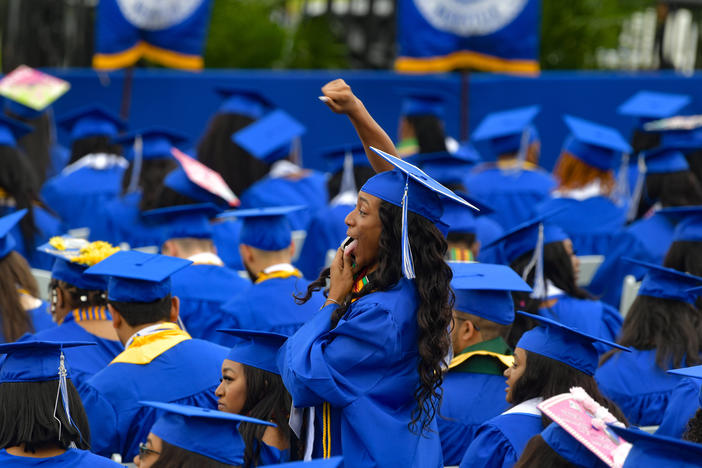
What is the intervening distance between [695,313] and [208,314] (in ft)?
7.09

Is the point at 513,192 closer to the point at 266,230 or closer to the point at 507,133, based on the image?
the point at 507,133

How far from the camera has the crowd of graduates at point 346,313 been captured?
2848 millimetres

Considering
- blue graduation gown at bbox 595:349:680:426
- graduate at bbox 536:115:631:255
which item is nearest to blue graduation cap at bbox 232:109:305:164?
graduate at bbox 536:115:631:255

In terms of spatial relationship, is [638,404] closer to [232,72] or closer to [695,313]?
[695,313]

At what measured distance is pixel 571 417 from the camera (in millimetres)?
2770

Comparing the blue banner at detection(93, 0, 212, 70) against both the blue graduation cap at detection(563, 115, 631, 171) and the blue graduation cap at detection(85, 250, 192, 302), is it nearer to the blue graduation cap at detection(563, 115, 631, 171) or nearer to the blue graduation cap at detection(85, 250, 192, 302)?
the blue graduation cap at detection(563, 115, 631, 171)

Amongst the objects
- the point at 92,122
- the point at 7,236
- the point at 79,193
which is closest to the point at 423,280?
the point at 7,236

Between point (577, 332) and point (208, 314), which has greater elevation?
point (577, 332)

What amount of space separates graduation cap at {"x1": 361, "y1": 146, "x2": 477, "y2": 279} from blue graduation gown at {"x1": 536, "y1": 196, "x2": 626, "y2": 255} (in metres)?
3.62

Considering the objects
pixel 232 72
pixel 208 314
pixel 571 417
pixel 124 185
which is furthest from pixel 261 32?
pixel 571 417

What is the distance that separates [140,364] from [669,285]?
2.14m

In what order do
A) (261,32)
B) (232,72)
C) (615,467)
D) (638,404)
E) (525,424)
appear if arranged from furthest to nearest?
(261,32), (232,72), (638,404), (525,424), (615,467)

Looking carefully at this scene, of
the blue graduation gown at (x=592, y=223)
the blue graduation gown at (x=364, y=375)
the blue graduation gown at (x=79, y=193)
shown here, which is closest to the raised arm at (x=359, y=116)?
the blue graduation gown at (x=364, y=375)

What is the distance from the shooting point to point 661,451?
238cm
